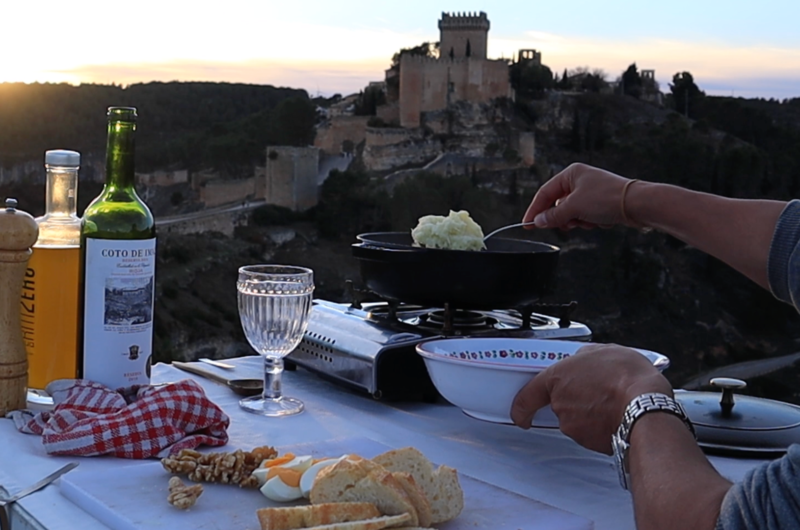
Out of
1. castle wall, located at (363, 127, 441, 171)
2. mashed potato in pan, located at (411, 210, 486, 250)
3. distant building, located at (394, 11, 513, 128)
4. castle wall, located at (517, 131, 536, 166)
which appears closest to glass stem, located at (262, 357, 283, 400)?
mashed potato in pan, located at (411, 210, 486, 250)

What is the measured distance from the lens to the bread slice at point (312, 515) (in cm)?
52

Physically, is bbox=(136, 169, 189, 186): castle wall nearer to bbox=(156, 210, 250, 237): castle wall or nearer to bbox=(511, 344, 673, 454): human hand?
bbox=(156, 210, 250, 237): castle wall

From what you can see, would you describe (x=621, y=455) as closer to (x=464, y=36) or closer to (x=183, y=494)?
(x=183, y=494)

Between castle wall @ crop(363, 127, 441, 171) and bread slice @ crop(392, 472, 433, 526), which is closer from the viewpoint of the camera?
bread slice @ crop(392, 472, 433, 526)

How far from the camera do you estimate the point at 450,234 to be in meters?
1.02

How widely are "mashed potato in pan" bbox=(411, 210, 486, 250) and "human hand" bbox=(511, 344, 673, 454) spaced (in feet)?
0.97

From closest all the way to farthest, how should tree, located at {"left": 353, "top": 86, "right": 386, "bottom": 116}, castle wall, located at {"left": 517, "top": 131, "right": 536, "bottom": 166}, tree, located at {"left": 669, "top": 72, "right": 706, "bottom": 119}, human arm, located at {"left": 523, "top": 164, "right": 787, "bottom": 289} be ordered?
human arm, located at {"left": 523, "top": 164, "right": 787, "bottom": 289}, castle wall, located at {"left": 517, "top": 131, "right": 536, "bottom": 166}, tree, located at {"left": 353, "top": 86, "right": 386, "bottom": 116}, tree, located at {"left": 669, "top": 72, "right": 706, "bottom": 119}

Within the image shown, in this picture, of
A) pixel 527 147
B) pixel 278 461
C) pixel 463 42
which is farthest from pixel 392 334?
pixel 463 42

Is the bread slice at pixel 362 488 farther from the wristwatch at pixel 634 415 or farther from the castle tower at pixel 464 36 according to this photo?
the castle tower at pixel 464 36

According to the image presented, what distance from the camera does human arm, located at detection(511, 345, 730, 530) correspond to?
0.51 metres

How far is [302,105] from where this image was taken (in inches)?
1271

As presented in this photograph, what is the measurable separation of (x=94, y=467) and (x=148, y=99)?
2881 cm

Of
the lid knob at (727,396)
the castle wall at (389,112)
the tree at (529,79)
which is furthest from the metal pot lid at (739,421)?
the tree at (529,79)

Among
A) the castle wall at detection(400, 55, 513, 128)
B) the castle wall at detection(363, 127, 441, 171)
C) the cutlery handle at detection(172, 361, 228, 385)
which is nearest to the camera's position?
the cutlery handle at detection(172, 361, 228, 385)
